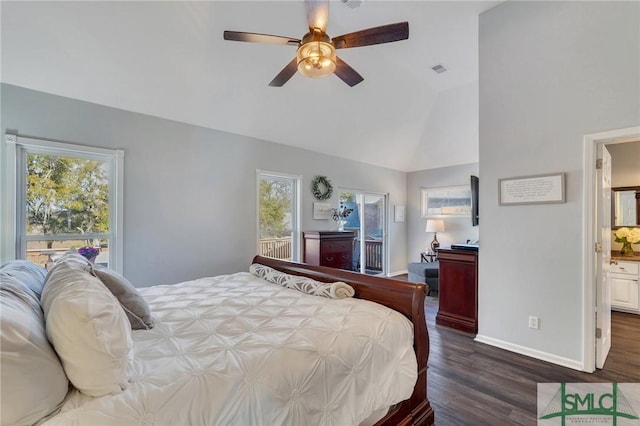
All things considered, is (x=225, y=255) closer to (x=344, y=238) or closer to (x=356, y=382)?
(x=344, y=238)

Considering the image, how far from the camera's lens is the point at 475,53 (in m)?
3.84

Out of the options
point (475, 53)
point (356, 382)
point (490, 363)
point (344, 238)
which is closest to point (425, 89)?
point (475, 53)

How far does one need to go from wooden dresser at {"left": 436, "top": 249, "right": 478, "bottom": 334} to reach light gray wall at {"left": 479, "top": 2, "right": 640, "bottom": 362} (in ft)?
0.72

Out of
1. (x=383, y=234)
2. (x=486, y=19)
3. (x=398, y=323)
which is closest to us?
(x=398, y=323)

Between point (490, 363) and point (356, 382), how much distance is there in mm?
1942

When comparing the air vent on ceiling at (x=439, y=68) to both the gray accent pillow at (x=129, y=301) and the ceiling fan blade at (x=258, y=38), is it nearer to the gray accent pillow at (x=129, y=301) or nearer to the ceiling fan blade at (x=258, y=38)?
the ceiling fan blade at (x=258, y=38)

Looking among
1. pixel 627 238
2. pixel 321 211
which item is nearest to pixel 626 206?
pixel 627 238

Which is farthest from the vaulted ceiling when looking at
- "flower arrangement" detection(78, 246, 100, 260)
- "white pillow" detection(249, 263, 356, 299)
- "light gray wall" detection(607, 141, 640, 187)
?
"white pillow" detection(249, 263, 356, 299)

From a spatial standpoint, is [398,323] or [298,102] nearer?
[398,323]

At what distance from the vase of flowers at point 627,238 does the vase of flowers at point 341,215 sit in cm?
422

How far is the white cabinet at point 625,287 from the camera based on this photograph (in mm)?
3883

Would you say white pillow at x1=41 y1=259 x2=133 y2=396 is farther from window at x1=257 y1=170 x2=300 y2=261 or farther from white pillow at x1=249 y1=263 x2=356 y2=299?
window at x1=257 y1=170 x2=300 y2=261

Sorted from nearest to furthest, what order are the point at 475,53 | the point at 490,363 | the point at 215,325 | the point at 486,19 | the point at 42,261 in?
the point at 215,325
the point at 490,363
the point at 42,261
the point at 486,19
the point at 475,53

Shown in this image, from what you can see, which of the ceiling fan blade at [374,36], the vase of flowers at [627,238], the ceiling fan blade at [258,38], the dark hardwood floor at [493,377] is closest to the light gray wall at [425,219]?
the vase of flowers at [627,238]
